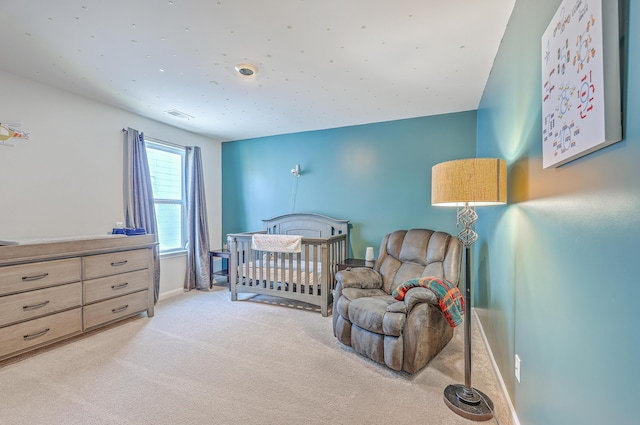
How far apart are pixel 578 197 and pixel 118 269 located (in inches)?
144

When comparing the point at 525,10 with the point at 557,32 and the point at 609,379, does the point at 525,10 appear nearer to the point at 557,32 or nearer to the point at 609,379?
the point at 557,32

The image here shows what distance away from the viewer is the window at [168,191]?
4113mm

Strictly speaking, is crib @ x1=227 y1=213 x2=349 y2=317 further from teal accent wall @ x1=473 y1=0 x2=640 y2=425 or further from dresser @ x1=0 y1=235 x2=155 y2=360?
teal accent wall @ x1=473 y1=0 x2=640 y2=425

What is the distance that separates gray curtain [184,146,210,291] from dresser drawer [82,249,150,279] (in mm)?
1111

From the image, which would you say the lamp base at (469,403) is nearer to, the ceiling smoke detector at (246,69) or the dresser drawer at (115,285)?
the ceiling smoke detector at (246,69)

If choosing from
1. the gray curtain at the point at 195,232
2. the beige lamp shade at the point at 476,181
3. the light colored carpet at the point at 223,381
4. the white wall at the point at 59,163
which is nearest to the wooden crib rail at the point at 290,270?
the light colored carpet at the point at 223,381

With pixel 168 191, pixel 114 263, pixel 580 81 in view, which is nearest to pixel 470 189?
pixel 580 81

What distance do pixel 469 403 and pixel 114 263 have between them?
3.33 m

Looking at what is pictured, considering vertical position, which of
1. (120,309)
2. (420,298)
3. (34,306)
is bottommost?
(120,309)

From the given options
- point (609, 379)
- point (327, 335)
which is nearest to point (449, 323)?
point (327, 335)

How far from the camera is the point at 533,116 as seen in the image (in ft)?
4.61

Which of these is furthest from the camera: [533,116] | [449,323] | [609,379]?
[449,323]

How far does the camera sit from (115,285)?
2.97m

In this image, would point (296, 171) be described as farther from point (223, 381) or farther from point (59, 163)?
point (223, 381)
